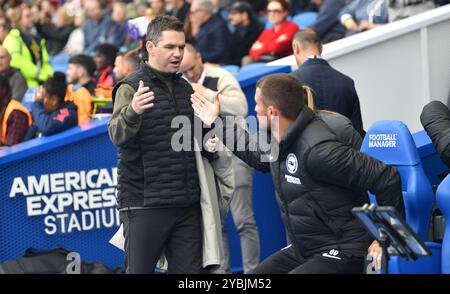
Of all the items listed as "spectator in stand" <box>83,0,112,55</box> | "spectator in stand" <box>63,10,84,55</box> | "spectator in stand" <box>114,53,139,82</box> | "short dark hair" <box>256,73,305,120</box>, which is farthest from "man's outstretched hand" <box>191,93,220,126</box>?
"spectator in stand" <box>63,10,84,55</box>

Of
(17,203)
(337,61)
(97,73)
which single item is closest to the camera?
(17,203)

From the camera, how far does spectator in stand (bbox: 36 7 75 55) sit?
17.4m

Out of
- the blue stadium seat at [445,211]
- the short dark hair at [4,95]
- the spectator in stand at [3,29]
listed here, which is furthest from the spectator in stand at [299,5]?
the blue stadium seat at [445,211]

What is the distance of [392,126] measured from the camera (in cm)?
609

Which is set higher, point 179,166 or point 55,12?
point 55,12

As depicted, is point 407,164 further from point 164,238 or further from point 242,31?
point 242,31

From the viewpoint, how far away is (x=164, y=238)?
6715 millimetres

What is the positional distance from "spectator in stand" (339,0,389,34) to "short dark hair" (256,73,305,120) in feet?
16.0

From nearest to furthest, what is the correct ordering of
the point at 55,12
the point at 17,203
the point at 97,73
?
the point at 17,203, the point at 97,73, the point at 55,12

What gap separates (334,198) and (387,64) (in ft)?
12.7

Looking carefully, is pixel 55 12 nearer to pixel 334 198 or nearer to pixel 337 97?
pixel 337 97

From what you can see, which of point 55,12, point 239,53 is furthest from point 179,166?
point 55,12

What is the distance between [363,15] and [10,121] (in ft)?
12.9
